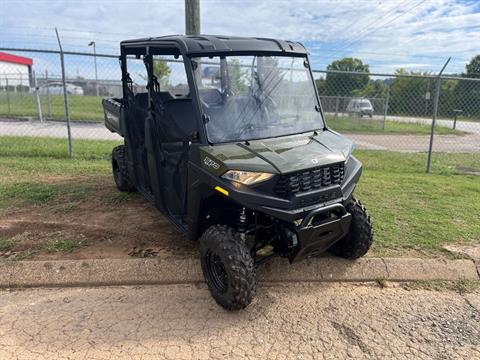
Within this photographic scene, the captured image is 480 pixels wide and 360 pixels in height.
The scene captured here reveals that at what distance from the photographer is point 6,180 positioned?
627 centimetres

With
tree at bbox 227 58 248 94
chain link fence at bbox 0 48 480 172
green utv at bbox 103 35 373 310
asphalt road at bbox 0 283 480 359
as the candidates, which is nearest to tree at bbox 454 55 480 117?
chain link fence at bbox 0 48 480 172

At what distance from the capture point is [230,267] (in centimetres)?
310

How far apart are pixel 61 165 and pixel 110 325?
511 centimetres

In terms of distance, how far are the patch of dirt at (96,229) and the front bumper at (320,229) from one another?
1.33 meters

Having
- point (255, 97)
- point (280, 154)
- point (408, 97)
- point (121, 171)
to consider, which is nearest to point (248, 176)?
point (280, 154)

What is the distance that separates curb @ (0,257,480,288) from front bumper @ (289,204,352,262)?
580mm

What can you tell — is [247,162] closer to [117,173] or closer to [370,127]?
[117,173]

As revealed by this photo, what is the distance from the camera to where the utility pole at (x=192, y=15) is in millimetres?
6533

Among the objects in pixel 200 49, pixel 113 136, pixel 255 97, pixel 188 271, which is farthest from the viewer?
pixel 113 136

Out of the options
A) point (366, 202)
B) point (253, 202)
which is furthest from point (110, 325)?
point (366, 202)

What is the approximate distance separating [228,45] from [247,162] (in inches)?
43.3

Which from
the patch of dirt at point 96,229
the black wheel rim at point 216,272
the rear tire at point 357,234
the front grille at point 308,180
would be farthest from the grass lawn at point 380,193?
the black wheel rim at point 216,272

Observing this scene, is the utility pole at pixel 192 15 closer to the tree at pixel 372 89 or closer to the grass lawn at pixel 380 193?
the grass lawn at pixel 380 193

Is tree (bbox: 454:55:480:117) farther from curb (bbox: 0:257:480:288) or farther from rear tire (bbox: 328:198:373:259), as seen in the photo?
rear tire (bbox: 328:198:373:259)
